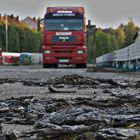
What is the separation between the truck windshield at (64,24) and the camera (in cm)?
2645

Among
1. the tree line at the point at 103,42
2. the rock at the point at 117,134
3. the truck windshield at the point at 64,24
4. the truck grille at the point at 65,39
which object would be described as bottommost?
the rock at the point at 117,134

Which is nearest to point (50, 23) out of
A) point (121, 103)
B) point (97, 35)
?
point (121, 103)

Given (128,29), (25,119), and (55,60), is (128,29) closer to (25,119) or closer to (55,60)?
(55,60)

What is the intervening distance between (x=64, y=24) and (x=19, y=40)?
75.2 metres

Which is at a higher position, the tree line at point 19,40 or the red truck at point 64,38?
the tree line at point 19,40

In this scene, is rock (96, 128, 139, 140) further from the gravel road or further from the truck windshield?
the truck windshield

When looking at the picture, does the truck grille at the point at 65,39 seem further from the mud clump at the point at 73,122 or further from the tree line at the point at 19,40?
the tree line at the point at 19,40

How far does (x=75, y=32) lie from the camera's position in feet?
86.8

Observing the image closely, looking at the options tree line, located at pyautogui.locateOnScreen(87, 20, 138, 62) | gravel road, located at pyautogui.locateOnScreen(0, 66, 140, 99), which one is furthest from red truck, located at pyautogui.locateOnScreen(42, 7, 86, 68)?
tree line, located at pyautogui.locateOnScreen(87, 20, 138, 62)

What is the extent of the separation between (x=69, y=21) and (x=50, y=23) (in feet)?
3.88

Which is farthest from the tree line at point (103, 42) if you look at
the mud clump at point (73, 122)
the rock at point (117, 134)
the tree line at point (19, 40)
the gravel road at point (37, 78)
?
the rock at point (117, 134)

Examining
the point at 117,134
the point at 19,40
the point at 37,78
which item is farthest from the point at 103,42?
the point at 117,134

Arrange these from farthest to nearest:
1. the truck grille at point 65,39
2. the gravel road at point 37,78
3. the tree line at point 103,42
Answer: the tree line at point 103,42 < the truck grille at point 65,39 < the gravel road at point 37,78

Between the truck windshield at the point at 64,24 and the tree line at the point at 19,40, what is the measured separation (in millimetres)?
67503
